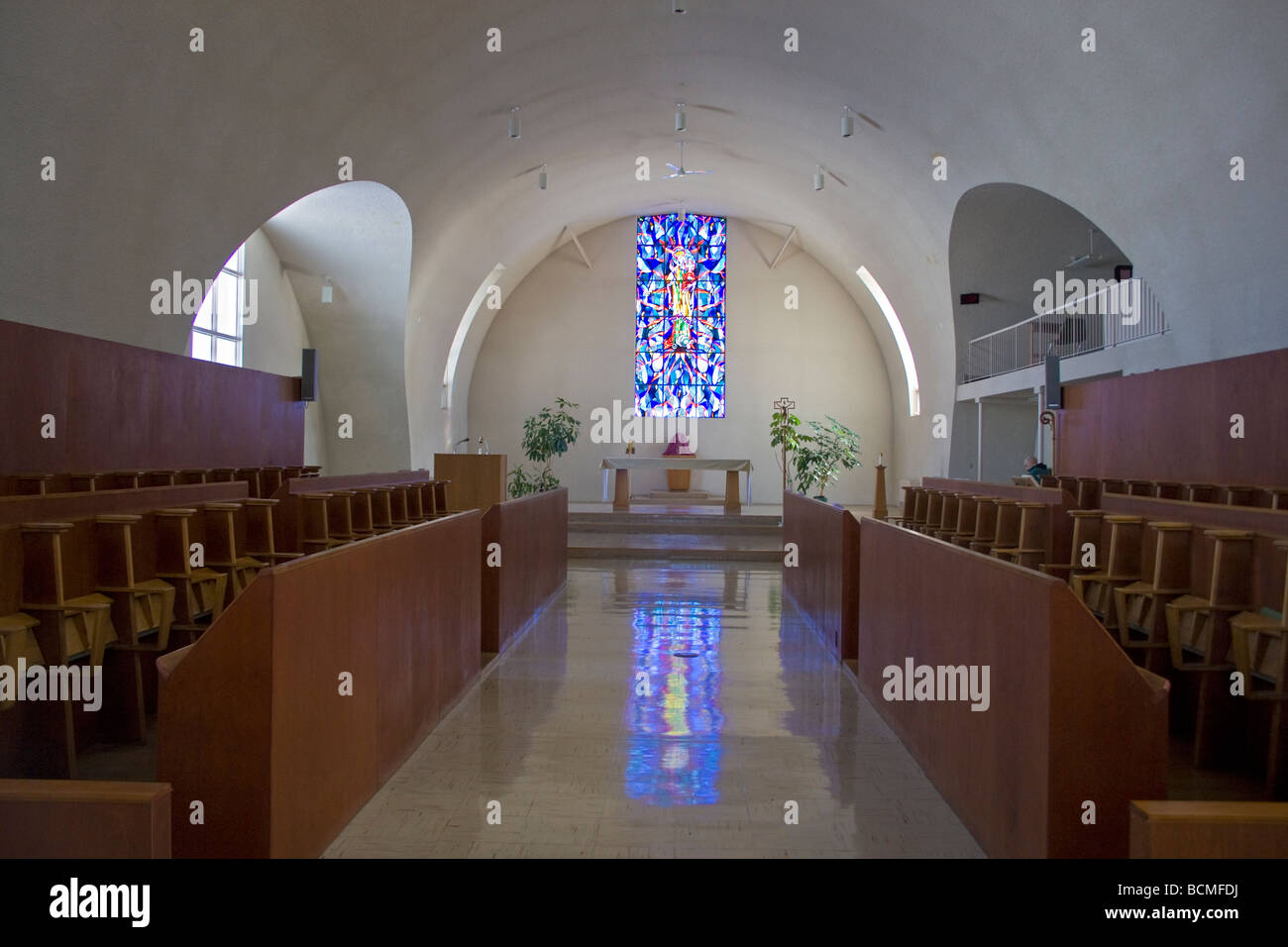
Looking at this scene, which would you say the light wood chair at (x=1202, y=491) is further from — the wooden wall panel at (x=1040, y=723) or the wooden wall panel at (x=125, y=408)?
the wooden wall panel at (x=125, y=408)

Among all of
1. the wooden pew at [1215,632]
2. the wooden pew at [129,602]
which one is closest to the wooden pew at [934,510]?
the wooden pew at [1215,632]

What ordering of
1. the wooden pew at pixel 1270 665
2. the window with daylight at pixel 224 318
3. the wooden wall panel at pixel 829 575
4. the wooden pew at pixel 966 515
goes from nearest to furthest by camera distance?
the wooden pew at pixel 1270 665 → the wooden wall panel at pixel 829 575 → the wooden pew at pixel 966 515 → the window with daylight at pixel 224 318

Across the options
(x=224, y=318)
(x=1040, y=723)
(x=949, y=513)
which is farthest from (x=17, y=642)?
(x=224, y=318)

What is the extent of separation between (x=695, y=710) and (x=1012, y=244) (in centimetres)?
1214

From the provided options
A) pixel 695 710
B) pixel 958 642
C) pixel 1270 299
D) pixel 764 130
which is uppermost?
pixel 764 130

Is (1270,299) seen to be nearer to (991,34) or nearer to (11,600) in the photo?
(991,34)

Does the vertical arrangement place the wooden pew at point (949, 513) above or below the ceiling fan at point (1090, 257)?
below

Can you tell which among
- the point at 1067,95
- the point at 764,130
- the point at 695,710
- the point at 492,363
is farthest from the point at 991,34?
the point at 492,363

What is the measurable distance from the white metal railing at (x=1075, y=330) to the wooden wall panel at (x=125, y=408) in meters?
9.26

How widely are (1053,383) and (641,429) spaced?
30.4 feet

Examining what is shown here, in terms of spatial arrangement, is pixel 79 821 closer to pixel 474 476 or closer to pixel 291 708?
pixel 291 708

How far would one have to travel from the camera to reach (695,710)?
4.32m

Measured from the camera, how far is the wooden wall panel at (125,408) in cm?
662
